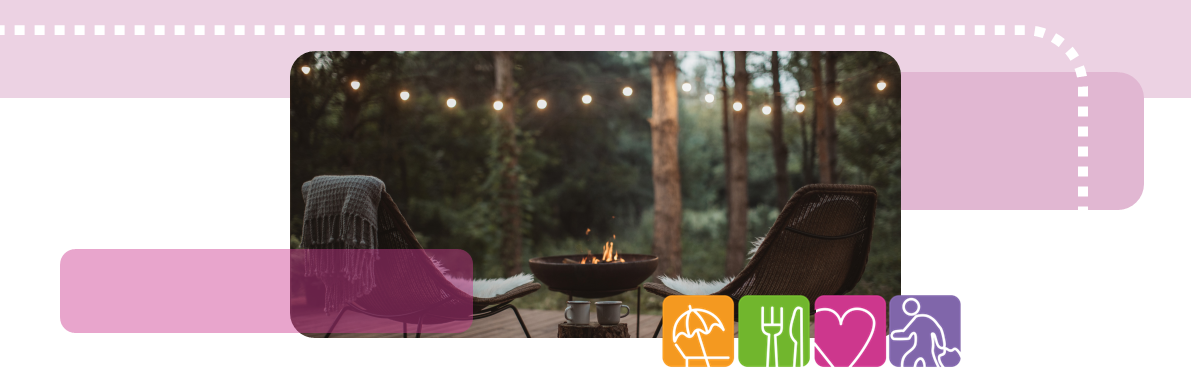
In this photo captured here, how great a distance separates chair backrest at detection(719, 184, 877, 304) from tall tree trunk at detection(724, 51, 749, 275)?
3.63 meters

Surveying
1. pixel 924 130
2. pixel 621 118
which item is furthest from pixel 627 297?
pixel 621 118

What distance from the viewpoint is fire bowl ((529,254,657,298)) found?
2.94 m

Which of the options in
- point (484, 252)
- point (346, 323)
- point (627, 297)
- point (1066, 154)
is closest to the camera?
point (1066, 154)

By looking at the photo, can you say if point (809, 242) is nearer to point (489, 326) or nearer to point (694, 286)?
point (694, 286)

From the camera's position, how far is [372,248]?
2412mm

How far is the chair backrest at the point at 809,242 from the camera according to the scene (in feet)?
8.05

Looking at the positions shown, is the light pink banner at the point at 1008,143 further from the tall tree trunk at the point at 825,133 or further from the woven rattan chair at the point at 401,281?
the tall tree trunk at the point at 825,133

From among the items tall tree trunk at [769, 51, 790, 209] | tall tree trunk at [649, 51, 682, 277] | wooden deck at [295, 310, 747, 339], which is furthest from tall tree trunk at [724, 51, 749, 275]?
wooden deck at [295, 310, 747, 339]

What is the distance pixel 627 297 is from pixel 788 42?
4.45 meters

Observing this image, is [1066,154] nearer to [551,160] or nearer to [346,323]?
[346,323]

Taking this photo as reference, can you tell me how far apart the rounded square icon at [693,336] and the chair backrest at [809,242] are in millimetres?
276

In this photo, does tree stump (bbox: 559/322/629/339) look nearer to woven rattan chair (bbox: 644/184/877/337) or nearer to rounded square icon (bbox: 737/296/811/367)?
woven rattan chair (bbox: 644/184/877/337)

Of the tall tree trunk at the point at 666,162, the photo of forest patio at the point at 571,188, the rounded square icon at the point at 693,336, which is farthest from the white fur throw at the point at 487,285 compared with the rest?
the tall tree trunk at the point at 666,162

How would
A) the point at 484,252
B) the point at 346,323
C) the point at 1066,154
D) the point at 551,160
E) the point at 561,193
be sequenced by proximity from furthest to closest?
the point at 561,193, the point at 551,160, the point at 484,252, the point at 346,323, the point at 1066,154
